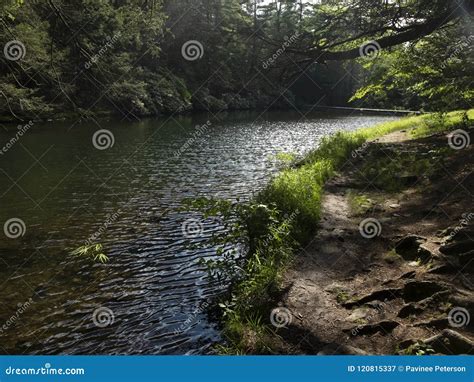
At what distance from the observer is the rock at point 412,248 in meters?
8.11

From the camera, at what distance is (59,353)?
21.5 ft

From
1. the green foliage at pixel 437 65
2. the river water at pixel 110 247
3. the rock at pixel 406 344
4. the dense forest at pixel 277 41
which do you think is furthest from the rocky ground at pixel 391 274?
the dense forest at pixel 277 41

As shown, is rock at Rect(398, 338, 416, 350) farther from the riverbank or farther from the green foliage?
the green foliage

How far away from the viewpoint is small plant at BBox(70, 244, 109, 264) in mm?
9859

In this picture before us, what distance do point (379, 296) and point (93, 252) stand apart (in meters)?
6.88

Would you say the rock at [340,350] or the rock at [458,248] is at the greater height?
the rock at [458,248]

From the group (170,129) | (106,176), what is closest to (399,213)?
(106,176)

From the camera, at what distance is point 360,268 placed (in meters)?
8.50

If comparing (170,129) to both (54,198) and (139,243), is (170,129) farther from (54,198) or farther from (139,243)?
(139,243)

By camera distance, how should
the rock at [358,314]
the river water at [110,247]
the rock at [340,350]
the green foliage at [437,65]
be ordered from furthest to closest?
the green foliage at [437,65] → the river water at [110,247] → the rock at [358,314] → the rock at [340,350]

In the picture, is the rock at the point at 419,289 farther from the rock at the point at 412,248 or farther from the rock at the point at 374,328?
the rock at the point at 412,248

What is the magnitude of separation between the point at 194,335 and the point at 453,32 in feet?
51.1

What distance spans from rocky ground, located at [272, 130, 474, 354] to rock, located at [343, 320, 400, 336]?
2 centimetres

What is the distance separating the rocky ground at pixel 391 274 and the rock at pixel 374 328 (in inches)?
0.6
